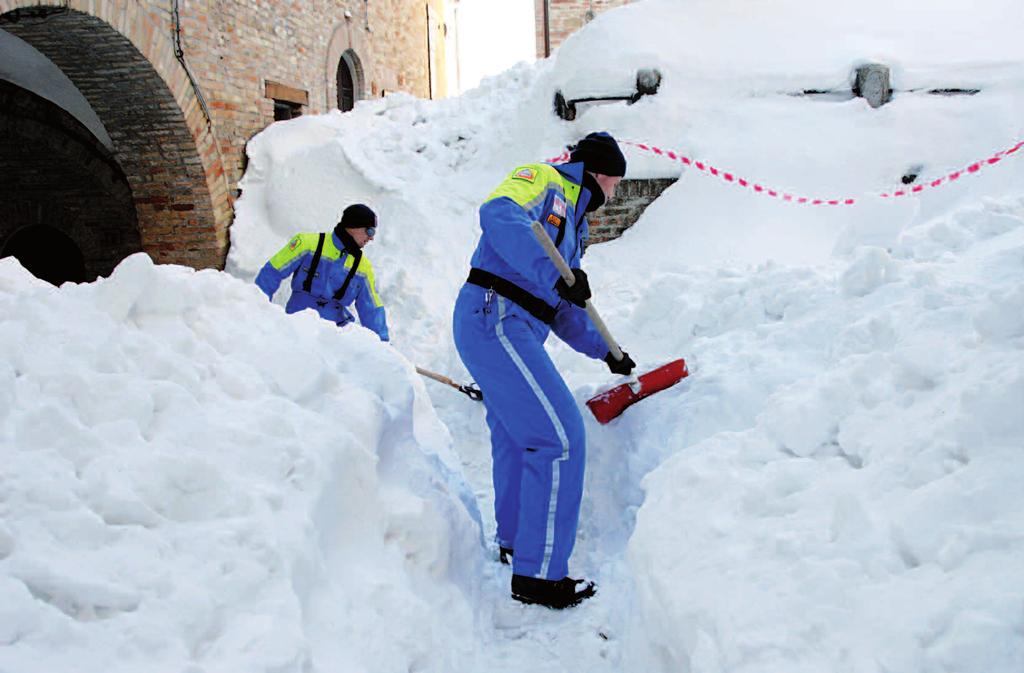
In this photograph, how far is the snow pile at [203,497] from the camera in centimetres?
150

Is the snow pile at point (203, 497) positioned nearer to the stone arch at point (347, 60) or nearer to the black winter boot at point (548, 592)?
the black winter boot at point (548, 592)

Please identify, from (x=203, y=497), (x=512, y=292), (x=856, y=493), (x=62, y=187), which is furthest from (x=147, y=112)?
(x=856, y=493)

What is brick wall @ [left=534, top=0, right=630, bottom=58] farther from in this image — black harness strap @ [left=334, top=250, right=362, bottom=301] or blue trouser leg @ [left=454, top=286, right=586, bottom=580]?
blue trouser leg @ [left=454, top=286, right=586, bottom=580]

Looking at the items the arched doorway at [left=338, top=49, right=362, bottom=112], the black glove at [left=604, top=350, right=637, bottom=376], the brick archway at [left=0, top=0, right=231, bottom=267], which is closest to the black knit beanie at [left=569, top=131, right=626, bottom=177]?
the black glove at [left=604, top=350, right=637, bottom=376]

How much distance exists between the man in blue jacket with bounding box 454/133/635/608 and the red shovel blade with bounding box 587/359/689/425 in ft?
1.83

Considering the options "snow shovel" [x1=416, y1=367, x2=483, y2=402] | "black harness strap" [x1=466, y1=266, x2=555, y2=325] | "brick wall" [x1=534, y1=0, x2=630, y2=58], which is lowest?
"snow shovel" [x1=416, y1=367, x2=483, y2=402]

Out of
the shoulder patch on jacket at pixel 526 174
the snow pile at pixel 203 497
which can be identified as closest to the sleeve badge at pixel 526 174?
the shoulder patch on jacket at pixel 526 174

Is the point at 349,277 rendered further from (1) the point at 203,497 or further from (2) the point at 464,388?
(1) the point at 203,497

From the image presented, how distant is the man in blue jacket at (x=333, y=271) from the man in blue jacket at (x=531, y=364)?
201 centimetres

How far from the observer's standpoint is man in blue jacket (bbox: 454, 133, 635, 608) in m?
2.99

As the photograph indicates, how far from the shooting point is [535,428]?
9.84ft

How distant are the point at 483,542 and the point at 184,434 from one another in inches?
62.8

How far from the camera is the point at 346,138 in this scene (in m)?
9.76

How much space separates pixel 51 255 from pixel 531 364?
31.5 ft
